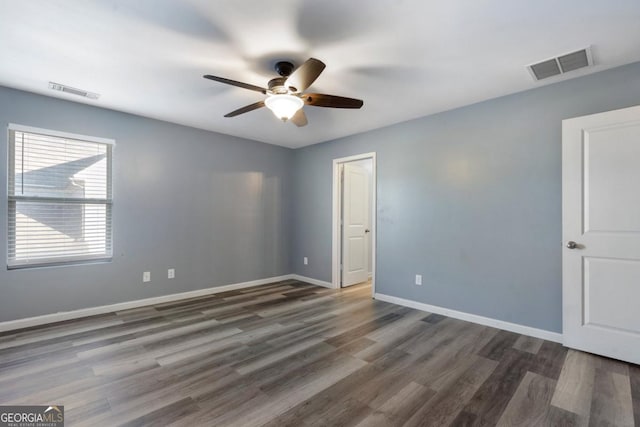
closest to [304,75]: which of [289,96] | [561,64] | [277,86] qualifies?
[289,96]

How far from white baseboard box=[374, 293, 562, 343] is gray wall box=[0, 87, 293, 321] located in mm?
2264

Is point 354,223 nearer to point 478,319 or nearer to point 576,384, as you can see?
point 478,319

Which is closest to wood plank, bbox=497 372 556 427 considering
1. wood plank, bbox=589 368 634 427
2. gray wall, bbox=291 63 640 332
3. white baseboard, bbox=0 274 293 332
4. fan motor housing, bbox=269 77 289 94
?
wood plank, bbox=589 368 634 427

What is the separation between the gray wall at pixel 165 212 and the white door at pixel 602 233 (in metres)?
4.05

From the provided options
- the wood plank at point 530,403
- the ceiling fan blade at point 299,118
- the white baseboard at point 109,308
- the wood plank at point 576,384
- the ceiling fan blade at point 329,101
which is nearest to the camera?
the wood plank at point 530,403

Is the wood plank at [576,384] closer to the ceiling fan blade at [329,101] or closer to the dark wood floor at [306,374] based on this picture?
the dark wood floor at [306,374]

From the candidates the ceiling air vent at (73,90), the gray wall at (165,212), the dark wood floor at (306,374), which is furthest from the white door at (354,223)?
the ceiling air vent at (73,90)

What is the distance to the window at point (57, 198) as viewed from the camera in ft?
10.2

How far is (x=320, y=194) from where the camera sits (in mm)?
5199

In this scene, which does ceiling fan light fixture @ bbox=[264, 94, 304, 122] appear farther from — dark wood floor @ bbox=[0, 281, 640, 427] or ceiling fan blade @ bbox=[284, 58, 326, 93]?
dark wood floor @ bbox=[0, 281, 640, 427]

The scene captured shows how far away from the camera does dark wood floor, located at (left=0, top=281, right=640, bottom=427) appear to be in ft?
5.94

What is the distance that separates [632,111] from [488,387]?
2443 mm

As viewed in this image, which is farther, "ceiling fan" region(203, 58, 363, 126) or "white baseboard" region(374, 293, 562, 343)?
"white baseboard" region(374, 293, 562, 343)

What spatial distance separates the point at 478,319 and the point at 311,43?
326 cm
